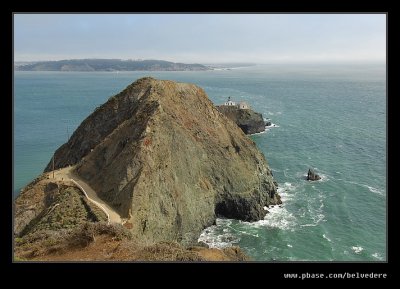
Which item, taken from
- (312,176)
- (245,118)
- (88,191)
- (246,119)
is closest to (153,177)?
(88,191)

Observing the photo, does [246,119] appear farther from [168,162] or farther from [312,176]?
[168,162]

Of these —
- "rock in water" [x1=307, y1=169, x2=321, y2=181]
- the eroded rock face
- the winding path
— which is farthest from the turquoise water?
the winding path

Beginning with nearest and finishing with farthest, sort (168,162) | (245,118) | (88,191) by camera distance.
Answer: (88,191), (168,162), (245,118)

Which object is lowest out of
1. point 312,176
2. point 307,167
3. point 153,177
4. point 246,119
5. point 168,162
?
point 312,176

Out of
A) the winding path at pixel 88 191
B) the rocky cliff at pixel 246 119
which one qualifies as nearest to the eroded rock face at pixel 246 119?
the rocky cliff at pixel 246 119

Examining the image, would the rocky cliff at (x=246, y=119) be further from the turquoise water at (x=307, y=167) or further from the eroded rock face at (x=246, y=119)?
the turquoise water at (x=307, y=167)
